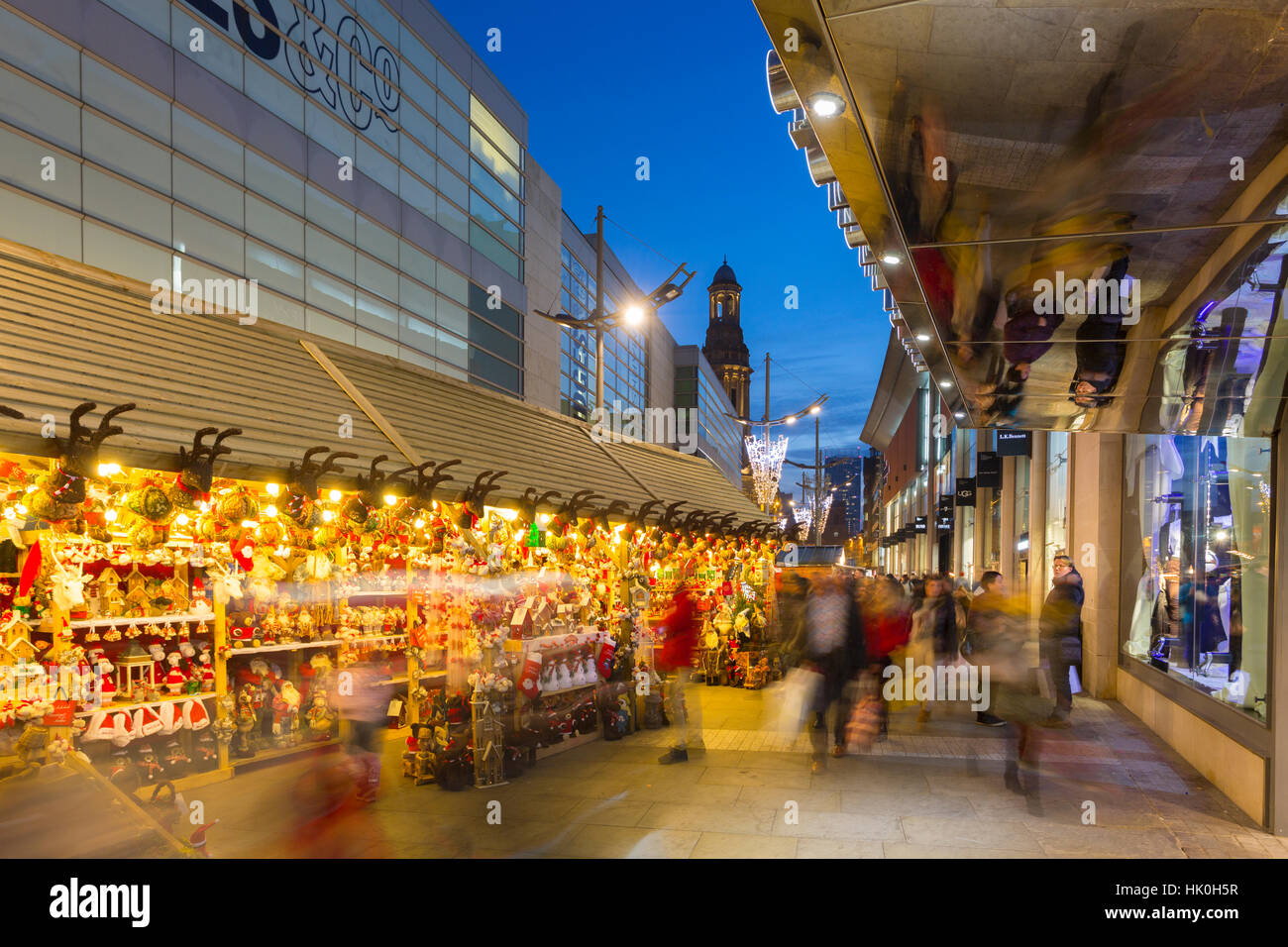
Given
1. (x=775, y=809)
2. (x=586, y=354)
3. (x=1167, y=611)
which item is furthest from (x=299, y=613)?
(x=586, y=354)

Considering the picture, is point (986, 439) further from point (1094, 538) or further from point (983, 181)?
point (983, 181)

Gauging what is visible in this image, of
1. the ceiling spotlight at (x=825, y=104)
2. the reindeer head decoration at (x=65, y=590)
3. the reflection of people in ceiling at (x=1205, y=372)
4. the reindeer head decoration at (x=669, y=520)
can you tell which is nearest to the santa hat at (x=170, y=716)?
the reindeer head decoration at (x=65, y=590)

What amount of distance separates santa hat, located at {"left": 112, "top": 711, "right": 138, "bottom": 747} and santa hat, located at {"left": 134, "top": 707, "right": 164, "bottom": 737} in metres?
0.07

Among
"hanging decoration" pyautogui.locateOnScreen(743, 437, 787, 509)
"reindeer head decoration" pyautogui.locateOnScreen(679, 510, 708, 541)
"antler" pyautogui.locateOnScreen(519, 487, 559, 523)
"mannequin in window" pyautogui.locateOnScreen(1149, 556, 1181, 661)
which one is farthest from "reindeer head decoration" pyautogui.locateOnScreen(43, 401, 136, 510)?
"hanging decoration" pyautogui.locateOnScreen(743, 437, 787, 509)

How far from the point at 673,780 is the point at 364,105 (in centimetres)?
2128

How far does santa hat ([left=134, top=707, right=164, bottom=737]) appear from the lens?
7.75 metres

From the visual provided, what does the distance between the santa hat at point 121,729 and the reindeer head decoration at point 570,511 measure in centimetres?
447

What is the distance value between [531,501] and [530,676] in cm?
224

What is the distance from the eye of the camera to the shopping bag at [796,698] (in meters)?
10.1

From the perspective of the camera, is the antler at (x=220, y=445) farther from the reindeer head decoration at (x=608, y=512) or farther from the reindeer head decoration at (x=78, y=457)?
the reindeer head decoration at (x=608, y=512)

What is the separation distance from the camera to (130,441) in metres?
5.09

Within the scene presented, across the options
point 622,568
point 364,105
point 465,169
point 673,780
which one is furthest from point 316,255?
point 673,780

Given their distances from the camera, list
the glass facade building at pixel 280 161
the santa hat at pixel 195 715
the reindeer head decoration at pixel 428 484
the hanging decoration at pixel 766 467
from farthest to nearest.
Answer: the hanging decoration at pixel 766 467 < the glass facade building at pixel 280 161 < the santa hat at pixel 195 715 < the reindeer head decoration at pixel 428 484

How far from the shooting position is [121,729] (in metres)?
7.59
